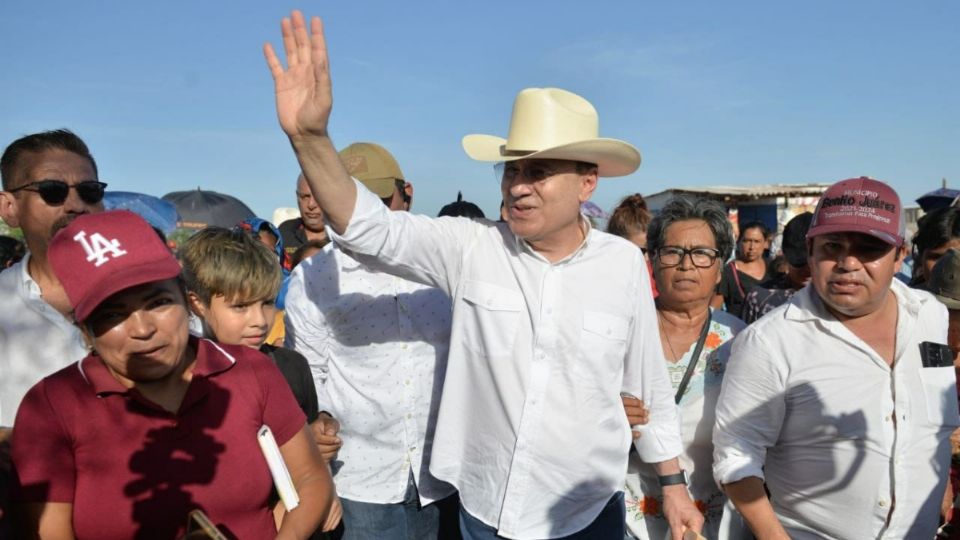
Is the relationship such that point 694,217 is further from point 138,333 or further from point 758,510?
point 138,333

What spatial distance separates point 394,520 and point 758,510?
1521mm

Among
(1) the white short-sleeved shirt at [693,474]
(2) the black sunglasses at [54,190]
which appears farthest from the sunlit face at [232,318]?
(1) the white short-sleeved shirt at [693,474]

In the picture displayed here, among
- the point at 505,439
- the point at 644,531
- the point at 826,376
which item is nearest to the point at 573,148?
the point at 505,439

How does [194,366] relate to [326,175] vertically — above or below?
below

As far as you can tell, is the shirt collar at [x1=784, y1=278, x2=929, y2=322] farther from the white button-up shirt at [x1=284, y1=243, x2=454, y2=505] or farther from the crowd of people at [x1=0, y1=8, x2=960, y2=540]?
the white button-up shirt at [x1=284, y1=243, x2=454, y2=505]

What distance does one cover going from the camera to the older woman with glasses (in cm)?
315

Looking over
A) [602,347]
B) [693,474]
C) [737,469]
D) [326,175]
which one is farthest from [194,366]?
[693,474]

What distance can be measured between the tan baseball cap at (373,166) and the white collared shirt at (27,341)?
140 centimetres

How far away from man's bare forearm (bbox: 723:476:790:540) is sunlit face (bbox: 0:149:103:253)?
276 cm

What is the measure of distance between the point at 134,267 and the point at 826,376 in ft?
7.73

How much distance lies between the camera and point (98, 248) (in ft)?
5.95

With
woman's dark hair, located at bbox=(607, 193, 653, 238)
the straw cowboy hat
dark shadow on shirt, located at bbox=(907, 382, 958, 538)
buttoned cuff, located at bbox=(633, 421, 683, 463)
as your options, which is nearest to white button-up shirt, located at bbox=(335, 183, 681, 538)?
buttoned cuff, located at bbox=(633, 421, 683, 463)

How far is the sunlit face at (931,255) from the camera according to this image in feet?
14.3

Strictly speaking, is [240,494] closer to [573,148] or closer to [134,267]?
[134,267]
